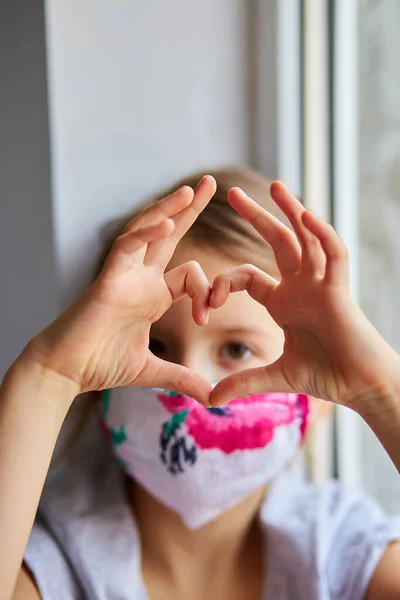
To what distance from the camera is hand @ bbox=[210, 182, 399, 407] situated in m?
0.62

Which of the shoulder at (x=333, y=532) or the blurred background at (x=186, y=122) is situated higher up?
the blurred background at (x=186, y=122)

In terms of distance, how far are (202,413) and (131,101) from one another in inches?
17.4

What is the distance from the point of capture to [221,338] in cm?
83

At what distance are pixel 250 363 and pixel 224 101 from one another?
0.42 m

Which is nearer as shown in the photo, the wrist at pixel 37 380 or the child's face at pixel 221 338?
the wrist at pixel 37 380

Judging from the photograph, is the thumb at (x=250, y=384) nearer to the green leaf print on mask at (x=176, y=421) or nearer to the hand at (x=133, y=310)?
the hand at (x=133, y=310)

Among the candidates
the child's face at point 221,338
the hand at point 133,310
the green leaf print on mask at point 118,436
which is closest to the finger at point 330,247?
the hand at point 133,310

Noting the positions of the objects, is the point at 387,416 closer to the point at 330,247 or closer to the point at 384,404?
the point at 384,404

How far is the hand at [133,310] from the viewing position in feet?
2.11

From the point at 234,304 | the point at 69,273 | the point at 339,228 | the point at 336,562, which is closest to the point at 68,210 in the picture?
the point at 69,273

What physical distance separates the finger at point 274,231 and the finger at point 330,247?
0.12 feet

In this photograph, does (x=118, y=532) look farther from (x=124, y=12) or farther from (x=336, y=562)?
(x=124, y=12)

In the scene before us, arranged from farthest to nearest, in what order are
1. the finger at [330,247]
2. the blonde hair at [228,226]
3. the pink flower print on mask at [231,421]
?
the blonde hair at [228,226]
the pink flower print on mask at [231,421]
the finger at [330,247]

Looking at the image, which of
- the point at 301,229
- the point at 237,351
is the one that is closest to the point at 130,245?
the point at 301,229
